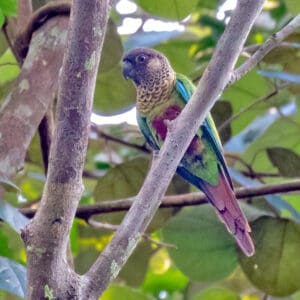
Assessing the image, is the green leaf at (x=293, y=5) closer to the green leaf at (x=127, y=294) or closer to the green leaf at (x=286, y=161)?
the green leaf at (x=286, y=161)

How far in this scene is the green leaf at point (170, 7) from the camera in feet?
5.53

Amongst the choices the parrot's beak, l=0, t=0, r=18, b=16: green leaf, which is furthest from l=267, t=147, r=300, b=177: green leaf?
l=0, t=0, r=18, b=16: green leaf

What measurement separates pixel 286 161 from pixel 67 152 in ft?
3.25

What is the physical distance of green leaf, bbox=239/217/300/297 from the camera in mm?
1687

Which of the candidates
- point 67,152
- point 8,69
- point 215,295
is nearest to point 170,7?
point 8,69

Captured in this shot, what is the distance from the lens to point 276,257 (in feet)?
5.57

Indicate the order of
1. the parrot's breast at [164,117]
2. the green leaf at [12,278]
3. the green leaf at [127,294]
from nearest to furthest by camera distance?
the green leaf at [12,278] → the green leaf at [127,294] → the parrot's breast at [164,117]

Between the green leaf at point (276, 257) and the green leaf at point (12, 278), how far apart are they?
1.91ft

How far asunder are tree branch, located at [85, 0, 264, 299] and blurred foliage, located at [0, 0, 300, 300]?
508 millimetres

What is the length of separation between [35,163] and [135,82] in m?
0.30

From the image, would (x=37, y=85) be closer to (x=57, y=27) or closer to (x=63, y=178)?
(x=57, y=27)

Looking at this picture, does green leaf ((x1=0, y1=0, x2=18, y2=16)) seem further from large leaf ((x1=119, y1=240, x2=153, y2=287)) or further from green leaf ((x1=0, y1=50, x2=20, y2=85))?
large leaf ((x1=119, y1=240, x2=153, y2=287))

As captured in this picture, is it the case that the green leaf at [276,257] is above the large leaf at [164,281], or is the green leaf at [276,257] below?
above

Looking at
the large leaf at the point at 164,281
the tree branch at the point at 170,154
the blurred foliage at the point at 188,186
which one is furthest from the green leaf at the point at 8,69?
the tree branch at the point at 170,154
